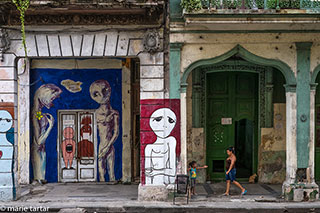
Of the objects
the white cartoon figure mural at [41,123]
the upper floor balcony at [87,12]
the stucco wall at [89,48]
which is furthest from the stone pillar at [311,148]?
the white cartoon figure mural at [41,123]

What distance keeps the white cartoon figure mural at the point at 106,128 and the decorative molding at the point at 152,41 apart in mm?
2883

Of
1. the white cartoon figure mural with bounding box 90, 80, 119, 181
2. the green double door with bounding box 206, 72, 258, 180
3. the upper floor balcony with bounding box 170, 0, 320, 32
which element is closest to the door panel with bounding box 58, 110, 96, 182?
the white cartoon figure mural with bounding box 90, 80, 119, 181

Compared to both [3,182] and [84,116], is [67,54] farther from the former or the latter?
[3,182]

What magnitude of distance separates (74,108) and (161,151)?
12.9ft

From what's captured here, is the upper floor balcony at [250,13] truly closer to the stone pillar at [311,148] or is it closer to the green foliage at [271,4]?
the green foliage at [271,4]

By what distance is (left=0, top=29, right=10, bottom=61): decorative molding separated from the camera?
9.60 m

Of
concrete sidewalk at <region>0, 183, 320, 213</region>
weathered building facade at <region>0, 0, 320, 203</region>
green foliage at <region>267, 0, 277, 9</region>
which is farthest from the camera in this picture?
weathered building facade at <region>0, 0, 320, 203</region>

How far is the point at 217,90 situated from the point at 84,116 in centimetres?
469

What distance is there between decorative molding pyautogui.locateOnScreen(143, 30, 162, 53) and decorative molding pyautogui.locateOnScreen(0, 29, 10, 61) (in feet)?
12.5

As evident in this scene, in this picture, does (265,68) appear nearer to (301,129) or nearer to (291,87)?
(291,87)

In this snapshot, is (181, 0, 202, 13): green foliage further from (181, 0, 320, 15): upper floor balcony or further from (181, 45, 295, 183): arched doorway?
(181, 45, 295, 183): arched doorway

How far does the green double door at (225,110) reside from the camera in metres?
12.1

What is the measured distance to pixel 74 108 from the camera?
12.0 metres

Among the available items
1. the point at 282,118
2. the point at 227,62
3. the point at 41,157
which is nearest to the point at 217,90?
the point at 227,62
